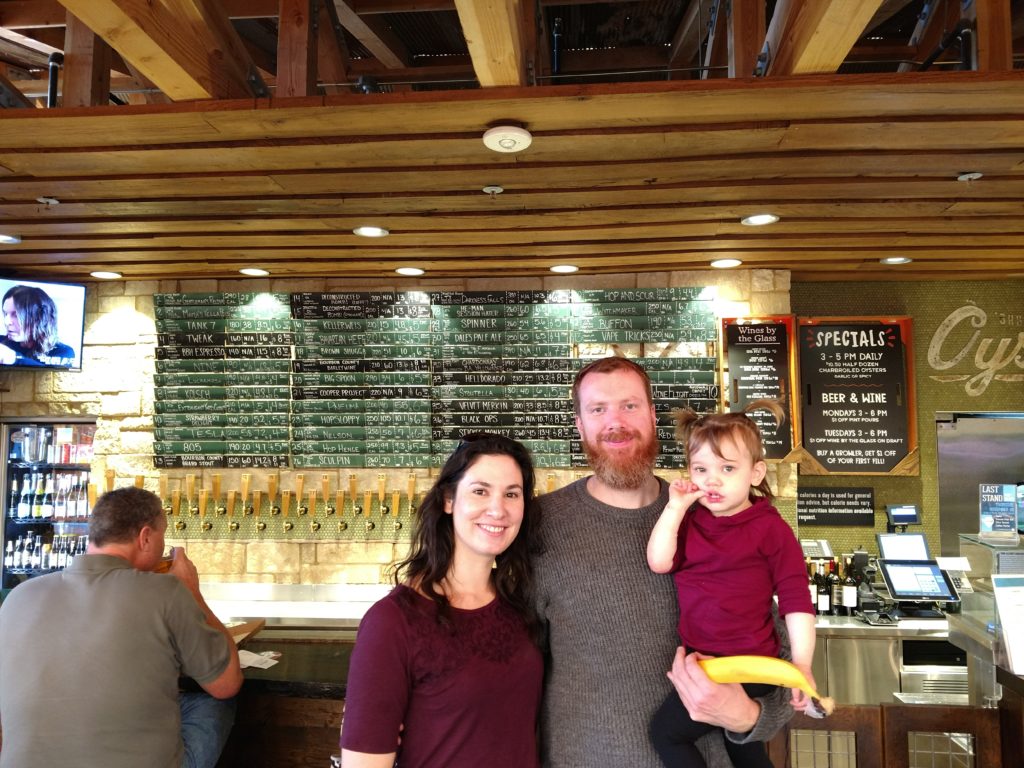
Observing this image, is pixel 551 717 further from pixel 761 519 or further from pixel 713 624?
pixel 761 519

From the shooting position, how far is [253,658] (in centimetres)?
285

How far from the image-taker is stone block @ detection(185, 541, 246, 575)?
16.7 feet

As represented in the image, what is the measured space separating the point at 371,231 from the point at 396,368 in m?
1.46

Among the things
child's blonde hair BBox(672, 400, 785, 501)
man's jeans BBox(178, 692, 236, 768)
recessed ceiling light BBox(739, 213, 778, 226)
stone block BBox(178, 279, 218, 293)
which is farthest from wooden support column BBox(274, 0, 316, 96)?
stone block BBox(178, 279, 218, 293)

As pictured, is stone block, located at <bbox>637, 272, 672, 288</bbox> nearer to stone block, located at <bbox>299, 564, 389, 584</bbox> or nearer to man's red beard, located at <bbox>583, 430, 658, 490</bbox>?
stone block, located at <bbox>299, 564, 389, 584</bbox>

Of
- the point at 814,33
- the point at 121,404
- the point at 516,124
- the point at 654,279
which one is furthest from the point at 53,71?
the point at 654,279

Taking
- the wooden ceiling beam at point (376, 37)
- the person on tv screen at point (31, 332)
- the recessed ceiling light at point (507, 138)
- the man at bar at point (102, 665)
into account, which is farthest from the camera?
the person on tv screen at point (31, 332)

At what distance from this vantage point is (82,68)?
254 centimetres

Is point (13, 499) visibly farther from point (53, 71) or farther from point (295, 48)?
point (295, 48)

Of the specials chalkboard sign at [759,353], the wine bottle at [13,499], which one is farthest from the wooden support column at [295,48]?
the wine bottle at [13,499]

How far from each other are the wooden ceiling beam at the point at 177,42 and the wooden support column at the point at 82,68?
1.29ft

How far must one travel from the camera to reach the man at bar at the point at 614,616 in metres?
1.78

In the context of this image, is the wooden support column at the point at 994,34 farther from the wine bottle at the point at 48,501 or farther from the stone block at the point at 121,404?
the wine bottle at the point at 48,501

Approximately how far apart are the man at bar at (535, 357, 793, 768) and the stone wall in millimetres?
2922
